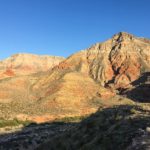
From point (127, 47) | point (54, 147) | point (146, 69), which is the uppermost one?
point (127, 47)

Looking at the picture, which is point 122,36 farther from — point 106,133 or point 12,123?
point 106,133

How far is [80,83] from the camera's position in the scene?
360 feet

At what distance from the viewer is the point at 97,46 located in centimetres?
18100

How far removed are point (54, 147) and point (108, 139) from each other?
16.6 feet

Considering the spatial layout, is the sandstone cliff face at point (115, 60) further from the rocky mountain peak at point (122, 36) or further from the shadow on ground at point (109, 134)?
the shadow on ground at point (109, 134)

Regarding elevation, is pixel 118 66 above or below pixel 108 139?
above

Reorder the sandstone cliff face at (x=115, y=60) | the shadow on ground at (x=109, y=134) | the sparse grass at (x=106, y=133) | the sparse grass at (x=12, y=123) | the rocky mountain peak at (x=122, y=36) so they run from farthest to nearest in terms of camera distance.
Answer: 1. the rocky mountain peak at (x=122, y=36)
2. the sandstone cliff face at (x=115, y=60)
3. the sparse grass at (x=12, y=123)
4. the sparse grass at (x=106, y=133)
5. the shadow on ground at (x=109, y=134)

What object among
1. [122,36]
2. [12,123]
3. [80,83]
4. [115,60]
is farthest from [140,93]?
[122,36]

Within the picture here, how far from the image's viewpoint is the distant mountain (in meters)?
89.9

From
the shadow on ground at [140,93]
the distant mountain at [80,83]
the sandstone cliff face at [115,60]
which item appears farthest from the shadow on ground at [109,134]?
the sandstone cliff face at [115,60]

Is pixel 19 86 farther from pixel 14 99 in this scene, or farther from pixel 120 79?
pixel 120 79

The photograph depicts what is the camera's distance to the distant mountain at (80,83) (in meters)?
89.9

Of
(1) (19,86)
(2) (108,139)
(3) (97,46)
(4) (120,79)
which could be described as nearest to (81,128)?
(2) (108,139)

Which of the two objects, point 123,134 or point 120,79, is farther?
point 120,79
